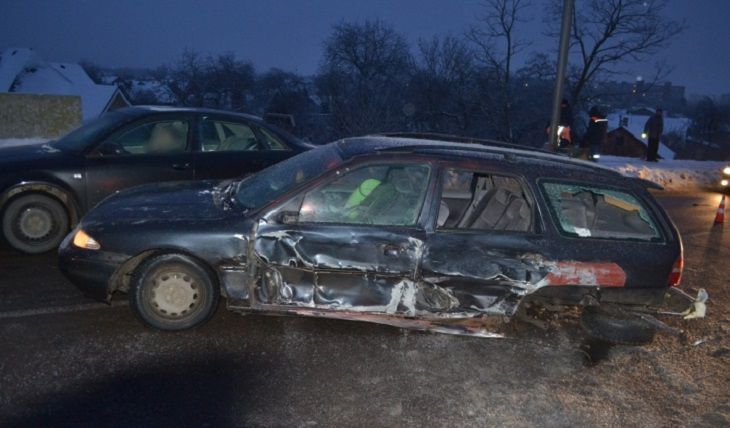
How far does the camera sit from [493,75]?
2122 centimetres

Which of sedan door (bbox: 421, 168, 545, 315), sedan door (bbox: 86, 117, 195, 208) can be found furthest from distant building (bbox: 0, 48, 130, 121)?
sedan door (bbox: 421, 168, 545, 315)

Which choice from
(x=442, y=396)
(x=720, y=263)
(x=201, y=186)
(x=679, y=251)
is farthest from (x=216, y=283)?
(x=720, y=263)

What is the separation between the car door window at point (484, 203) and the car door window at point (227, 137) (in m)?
2.79

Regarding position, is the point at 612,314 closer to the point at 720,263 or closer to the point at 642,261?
the point at 642,261

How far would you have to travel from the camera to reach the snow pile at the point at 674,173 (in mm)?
13055

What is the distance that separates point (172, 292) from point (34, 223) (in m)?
2.58

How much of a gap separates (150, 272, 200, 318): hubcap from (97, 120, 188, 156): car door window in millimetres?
2514

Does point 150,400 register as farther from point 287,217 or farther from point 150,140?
point 150,140

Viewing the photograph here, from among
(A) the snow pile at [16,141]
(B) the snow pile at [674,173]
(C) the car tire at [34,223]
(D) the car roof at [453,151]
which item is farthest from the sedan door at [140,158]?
Result: (B) the snow pile at [674,173]

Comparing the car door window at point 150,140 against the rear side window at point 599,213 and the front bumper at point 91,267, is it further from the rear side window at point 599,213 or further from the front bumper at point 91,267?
the rear side window at point 599,213

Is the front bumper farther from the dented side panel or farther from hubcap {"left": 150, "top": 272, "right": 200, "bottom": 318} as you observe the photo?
the dented side panel

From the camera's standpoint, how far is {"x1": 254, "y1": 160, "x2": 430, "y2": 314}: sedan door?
3.79m

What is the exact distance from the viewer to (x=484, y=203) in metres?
4.45

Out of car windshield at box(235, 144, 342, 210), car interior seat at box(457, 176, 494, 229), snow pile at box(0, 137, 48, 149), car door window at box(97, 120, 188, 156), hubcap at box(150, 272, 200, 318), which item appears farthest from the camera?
snow pile at box(0, 137, 48, 149)
